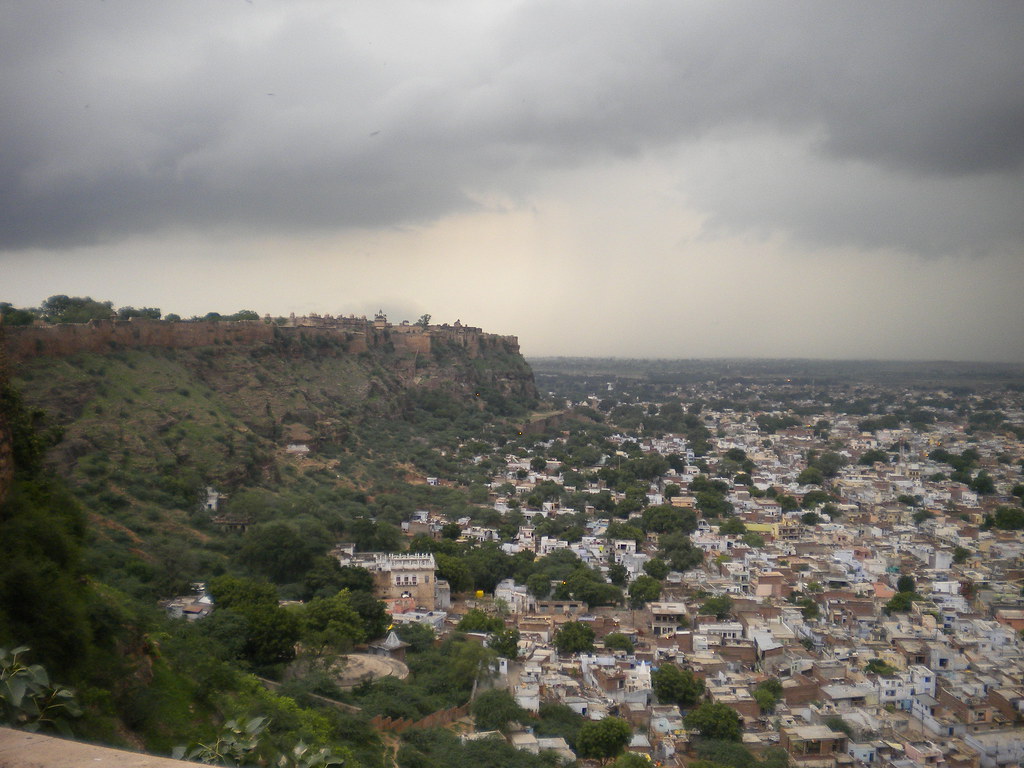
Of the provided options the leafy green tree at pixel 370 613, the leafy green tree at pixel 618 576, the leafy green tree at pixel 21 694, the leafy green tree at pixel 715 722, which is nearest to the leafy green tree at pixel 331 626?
the leafy green tree at pixel 370 613

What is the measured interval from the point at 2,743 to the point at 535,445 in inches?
1651

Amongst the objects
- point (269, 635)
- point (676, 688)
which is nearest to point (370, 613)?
point (269, 635)

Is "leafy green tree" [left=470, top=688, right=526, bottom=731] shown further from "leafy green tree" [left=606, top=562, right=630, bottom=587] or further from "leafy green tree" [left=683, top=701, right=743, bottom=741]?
"leafy green tree" [left=606, top=562, right=630, bottom=587]

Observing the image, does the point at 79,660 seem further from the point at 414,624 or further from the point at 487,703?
the point at 414,624

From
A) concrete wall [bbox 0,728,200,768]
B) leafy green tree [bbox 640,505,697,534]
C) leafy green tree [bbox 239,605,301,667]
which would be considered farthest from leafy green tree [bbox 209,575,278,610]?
leafy green tree [bbox 640,505,697,534]

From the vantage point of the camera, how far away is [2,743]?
2.54 meters

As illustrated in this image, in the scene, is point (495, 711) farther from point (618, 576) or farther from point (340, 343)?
point (340, 343)

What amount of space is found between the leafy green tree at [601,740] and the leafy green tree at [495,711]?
1113 millimetres

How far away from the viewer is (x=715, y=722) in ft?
42.2

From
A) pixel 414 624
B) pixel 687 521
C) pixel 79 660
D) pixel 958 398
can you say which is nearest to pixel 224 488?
pixel 414 624

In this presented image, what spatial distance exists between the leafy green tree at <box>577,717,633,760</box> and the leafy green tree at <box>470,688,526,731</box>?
3.65ft

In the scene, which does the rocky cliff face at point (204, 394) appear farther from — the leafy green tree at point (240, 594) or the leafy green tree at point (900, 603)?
the leafy green tree at point (900, 603)

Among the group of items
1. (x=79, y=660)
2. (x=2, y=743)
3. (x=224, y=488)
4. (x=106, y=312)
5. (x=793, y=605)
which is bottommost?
(x=793, y=605)

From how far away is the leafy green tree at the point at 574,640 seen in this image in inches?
650
